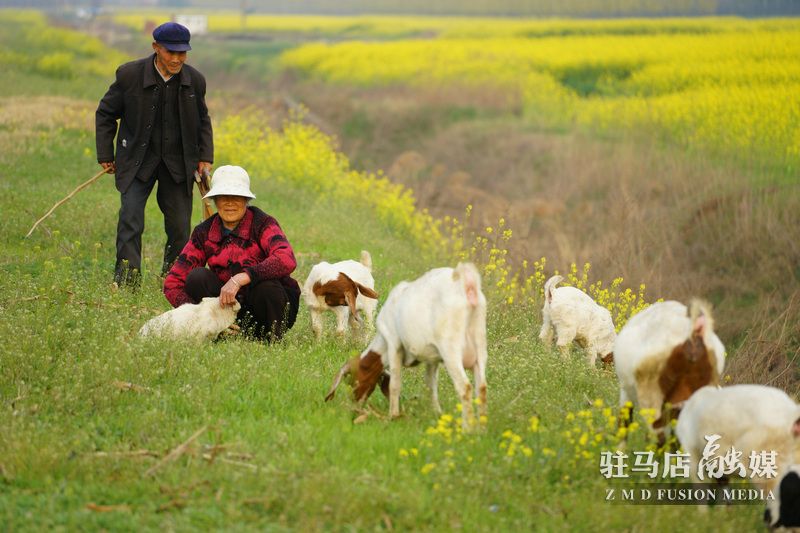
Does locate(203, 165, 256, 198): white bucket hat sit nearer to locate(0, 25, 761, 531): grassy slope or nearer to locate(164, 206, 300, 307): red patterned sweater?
locate(164, 206, 300, 307): red patterned sweater

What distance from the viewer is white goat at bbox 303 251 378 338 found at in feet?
31.8

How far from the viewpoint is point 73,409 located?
7.40 meters

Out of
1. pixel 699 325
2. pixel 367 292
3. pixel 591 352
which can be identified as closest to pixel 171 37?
pixel 367 292

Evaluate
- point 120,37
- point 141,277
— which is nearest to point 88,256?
point 141,277

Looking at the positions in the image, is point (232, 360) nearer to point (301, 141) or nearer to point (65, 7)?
point (301, 141)

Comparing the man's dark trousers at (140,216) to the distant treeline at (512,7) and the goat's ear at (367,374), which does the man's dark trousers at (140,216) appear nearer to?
the goat's ear at (367,374)

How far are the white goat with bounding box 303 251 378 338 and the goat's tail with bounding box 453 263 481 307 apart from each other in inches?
96.8

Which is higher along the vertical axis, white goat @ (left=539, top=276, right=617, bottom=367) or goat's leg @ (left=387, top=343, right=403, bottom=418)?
goat's leg @ (left=387, top=343, right=403, bottom=418)

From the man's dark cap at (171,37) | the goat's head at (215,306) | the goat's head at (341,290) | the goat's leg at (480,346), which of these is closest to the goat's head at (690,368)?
the goat's leg at (480,346)

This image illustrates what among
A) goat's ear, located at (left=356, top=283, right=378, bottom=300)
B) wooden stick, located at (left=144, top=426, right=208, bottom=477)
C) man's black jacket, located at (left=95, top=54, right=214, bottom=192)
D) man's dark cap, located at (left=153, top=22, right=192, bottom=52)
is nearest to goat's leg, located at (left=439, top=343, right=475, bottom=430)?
wooden stick, located at (left=144, top=426, right=208, bottom=477)

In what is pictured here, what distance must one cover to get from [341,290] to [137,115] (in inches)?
111

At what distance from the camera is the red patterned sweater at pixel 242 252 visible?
9.16 metres

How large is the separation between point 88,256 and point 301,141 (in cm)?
1054

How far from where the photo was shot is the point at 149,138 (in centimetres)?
1090
